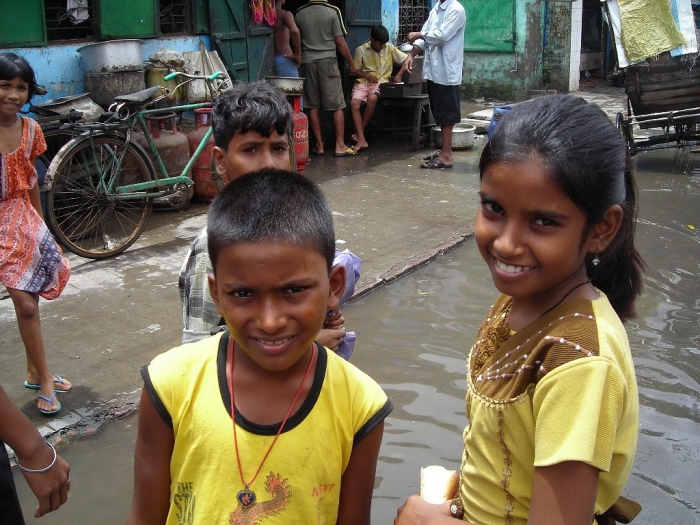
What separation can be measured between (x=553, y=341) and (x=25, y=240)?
2.92 m

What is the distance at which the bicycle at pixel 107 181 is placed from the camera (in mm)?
5398

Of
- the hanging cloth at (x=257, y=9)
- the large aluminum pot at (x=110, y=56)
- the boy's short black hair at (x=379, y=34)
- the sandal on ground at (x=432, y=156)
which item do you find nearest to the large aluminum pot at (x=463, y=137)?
the sandal on ground at (x=432, y=156)

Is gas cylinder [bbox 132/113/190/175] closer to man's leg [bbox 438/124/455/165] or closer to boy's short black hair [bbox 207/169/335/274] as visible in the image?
man's leg [bbox 438/124/455/165]

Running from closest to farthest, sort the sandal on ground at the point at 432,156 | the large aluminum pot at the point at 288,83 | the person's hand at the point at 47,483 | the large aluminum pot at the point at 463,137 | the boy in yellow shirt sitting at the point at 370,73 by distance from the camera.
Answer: the person's hand at the point at 47,483 < the large aluminum pot at the point at 288,83 < the sandal on ground at the point at 432,156 < the boy in yellow shirt sitting at the point at 370,73 < the large aluminum pot at the point at 463,137

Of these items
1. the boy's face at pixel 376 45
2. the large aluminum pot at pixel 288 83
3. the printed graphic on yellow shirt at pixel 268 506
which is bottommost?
the printed graphic on yellow shirt at pixel 268 506

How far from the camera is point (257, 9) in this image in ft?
26.2

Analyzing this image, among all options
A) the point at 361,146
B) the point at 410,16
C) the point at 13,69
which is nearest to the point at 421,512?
the point at 13,69

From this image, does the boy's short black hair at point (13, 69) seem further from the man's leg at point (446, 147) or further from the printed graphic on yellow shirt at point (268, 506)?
the man's leg at point (446, 147)

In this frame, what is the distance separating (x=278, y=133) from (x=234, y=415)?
40.3 inches

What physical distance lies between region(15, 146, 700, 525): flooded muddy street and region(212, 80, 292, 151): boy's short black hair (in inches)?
63.2

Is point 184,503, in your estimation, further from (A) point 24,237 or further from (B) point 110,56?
(B) point 110,56

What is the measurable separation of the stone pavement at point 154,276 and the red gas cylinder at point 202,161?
7.1 inches

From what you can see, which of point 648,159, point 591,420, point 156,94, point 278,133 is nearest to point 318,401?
point 591,420

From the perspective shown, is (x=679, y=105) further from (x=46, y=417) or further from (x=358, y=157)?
(x=46, y=417)
